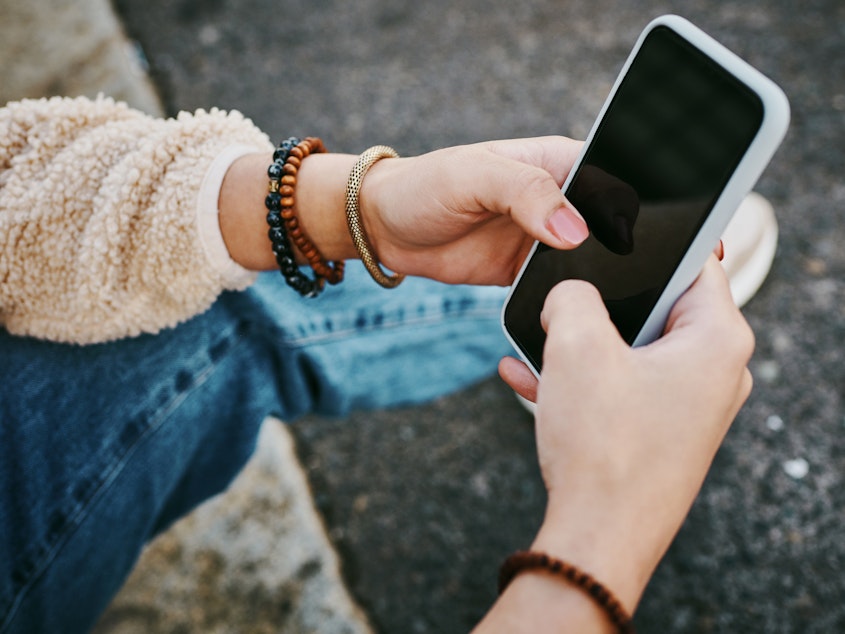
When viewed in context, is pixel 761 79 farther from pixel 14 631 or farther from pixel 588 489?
pixel 14 631

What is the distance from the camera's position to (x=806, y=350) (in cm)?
141

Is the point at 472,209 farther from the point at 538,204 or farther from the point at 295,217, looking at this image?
the point at 295,217

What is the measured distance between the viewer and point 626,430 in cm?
58

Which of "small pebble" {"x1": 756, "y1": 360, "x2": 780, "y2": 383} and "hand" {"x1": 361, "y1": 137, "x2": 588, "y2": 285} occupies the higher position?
"hand" {"x1": 361, "y1": 137, "x2": 588, "y2": 285}

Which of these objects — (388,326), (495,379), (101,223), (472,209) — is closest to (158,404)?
(101,223)

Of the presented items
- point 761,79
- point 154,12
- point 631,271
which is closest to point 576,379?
point 631,271

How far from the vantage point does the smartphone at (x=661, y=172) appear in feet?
2.07

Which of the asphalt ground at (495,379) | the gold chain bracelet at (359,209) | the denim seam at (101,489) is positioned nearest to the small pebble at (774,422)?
the asphalt ground at (495,379)

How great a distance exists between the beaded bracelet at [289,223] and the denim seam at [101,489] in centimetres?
14

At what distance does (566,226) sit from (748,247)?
86 centimetres

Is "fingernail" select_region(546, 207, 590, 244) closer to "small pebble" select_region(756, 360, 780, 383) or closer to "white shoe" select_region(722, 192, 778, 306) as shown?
"white shoe" select_region(722, 192, 778, 306)

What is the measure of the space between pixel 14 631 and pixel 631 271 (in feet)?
3.01

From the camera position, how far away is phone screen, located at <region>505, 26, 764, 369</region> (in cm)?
65

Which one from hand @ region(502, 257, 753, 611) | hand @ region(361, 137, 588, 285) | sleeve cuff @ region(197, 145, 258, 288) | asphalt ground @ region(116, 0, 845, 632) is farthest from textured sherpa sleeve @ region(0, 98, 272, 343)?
asphalt ground @ region(116, 0, 845, 632)
